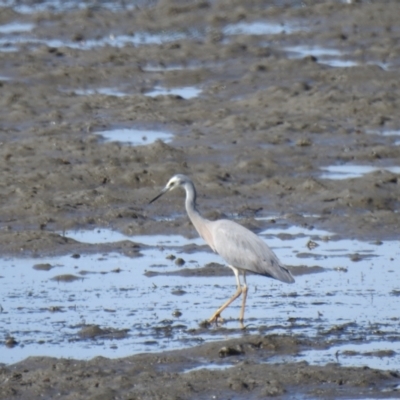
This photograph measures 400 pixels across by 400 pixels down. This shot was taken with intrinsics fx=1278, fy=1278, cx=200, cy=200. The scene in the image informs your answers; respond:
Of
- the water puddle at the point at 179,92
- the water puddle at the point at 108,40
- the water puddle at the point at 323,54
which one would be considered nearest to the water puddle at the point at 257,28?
the water puddle at the point at 108,40

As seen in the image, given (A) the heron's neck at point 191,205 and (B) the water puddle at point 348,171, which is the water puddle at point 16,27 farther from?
(A) the heron's neck at point 191,205

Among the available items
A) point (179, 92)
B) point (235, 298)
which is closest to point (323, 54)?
point (179, 92)

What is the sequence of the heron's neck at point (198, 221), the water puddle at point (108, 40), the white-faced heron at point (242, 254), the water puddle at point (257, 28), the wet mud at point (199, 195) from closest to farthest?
the wet mud at point (199, 195)
the white-faced heron at point (242, 254)
the heron's neck at point (198, 221)
the water puddle at point (108, 40)
the water puddle at point (257, 28)

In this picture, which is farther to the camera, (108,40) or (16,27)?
(16,27)

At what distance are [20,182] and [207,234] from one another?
3.94 m

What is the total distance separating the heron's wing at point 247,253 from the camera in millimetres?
10500

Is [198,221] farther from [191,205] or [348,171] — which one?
[348,171]

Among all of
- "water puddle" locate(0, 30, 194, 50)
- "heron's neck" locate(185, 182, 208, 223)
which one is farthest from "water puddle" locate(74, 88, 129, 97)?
"heron's neck" locate(185, 182, 208, 223)

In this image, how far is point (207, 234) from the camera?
1105 centimetres

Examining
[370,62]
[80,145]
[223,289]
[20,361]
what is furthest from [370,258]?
[370,62]

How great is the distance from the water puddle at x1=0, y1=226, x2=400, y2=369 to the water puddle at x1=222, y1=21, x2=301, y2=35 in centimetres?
1163

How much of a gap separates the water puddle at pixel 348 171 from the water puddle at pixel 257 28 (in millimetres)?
8963

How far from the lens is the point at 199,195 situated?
1415 cm

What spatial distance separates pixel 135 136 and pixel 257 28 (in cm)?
863
